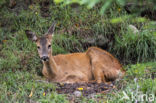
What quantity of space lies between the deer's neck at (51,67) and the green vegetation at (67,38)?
298 mm

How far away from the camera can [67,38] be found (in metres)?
8.99

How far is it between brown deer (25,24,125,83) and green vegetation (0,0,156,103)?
0.39 m

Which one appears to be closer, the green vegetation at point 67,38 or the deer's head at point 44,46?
the deer's head at point 44,46

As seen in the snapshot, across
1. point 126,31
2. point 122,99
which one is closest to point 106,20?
point 126,31

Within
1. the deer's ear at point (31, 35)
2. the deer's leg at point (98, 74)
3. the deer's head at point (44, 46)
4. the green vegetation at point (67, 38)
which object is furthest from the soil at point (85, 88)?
the deer's ear at point (31, 35)

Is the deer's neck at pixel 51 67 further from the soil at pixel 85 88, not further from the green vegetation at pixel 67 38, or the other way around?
the soil at pixel 85 88

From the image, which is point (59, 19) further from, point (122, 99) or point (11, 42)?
point (122, 99)

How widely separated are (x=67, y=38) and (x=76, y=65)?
1.14 meters

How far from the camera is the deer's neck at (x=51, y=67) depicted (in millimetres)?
7526

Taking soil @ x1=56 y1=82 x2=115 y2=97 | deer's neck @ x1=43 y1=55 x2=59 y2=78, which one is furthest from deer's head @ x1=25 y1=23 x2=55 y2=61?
soil @ x1=56 y1=82 x2=115 y2=97

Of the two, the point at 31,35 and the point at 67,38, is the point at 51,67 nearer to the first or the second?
the point at 31,35

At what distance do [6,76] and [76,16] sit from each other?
3.62 meters

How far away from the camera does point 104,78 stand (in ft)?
25.6

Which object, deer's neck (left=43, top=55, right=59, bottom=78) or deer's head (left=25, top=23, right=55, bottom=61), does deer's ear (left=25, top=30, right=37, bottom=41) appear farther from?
deer's neck (left=43, top=55, right=59, bottom=78)
